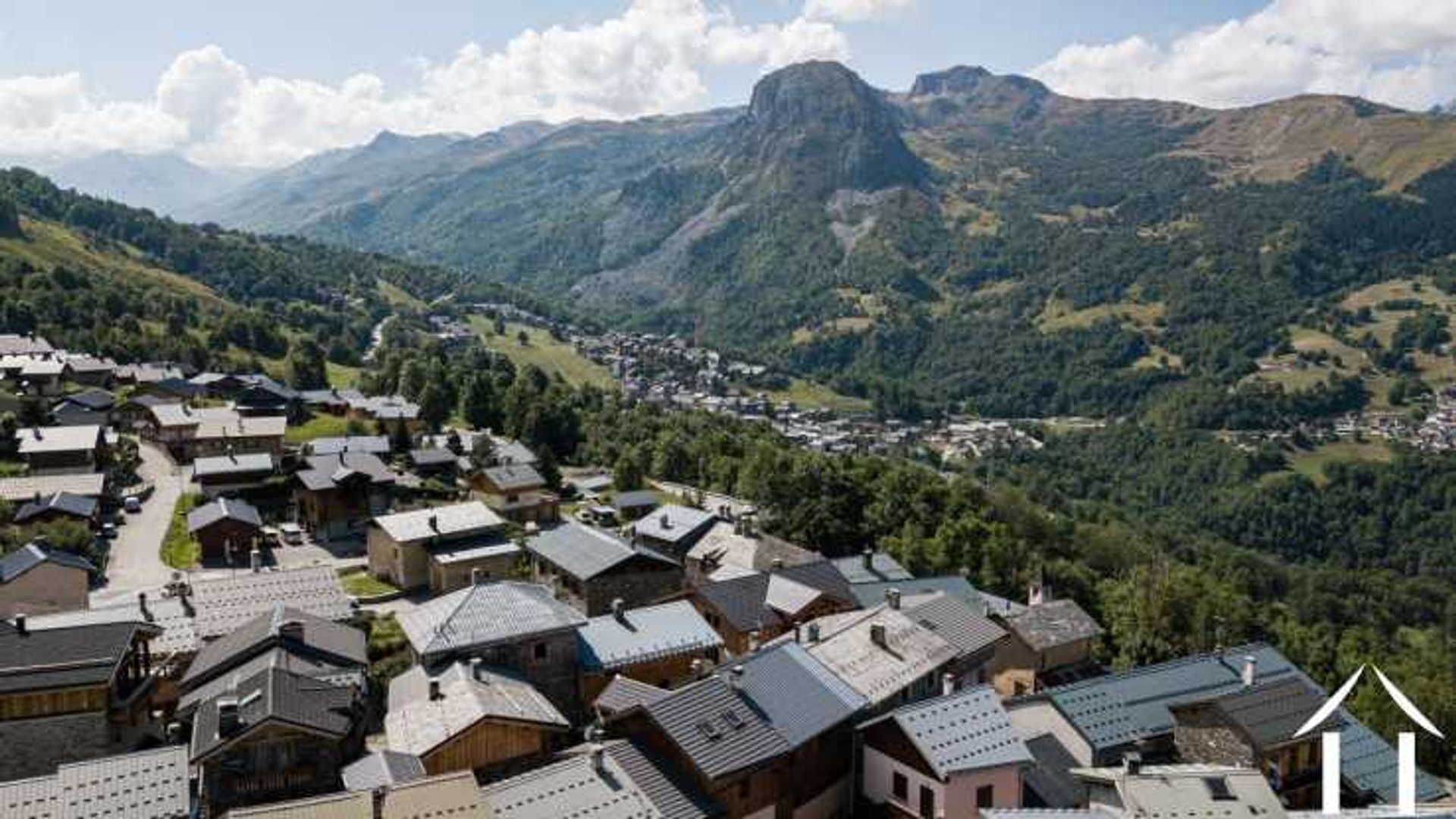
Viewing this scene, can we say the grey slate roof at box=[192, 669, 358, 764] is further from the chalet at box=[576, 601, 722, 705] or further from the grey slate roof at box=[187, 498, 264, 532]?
the grey slate roof at box=[187, 498, 264, 532]

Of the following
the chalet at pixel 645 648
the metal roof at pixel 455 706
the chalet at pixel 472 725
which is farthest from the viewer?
the chalet at pixel 645 648

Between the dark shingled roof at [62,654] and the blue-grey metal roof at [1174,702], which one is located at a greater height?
the dark shingled roof at [62,654]

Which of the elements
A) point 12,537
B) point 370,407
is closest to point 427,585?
point 12,537

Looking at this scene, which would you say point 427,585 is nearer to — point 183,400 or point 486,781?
point 486,781

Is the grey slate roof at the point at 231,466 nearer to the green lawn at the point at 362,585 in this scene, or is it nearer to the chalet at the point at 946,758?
the green lawn at the point at 362,585

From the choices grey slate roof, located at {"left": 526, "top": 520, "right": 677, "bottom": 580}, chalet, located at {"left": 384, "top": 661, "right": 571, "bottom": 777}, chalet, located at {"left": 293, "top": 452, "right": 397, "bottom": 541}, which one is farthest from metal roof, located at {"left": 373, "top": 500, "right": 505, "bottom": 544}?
chalet, located at {"left": 384, "top": 661, "right": 571, "bottom": 777}

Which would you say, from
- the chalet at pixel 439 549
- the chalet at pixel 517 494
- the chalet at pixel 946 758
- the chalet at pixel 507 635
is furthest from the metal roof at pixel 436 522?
the chalet at pixel 946 758

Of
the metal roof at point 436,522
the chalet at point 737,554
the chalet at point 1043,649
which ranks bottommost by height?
the chalet at point 1043,649
